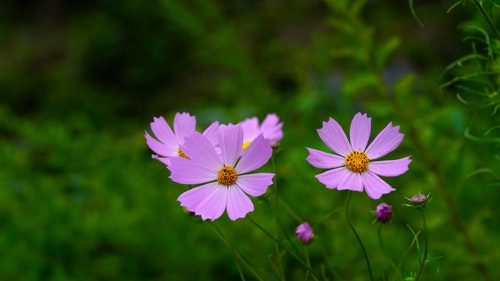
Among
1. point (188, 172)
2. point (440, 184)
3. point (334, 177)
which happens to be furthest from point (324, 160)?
point (440, 184)

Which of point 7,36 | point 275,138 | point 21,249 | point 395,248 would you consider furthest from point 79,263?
point 7,36

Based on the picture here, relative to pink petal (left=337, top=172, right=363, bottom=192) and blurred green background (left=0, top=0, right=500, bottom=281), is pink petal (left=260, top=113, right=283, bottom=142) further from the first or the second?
pink petal (left=337, top=172, right=363, bottom=192)

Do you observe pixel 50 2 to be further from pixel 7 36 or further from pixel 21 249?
pixel 21 249

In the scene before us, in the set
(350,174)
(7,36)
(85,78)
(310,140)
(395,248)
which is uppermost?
(7,36)

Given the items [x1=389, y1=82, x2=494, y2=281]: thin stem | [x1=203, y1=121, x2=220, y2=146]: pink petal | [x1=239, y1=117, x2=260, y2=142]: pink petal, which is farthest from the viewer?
[x1=389, y1=82, x2=494, y2=281]: thin stem

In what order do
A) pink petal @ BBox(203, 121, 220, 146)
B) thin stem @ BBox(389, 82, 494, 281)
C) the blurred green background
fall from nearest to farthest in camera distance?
A: pink petal @ BBox(203, 121, 220, 146) → thin stem @ BBox(389, 82, 494, 281) → the blurred green background

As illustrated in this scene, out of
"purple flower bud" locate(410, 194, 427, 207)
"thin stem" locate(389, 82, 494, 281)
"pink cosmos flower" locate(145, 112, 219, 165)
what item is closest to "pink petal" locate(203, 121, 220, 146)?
"pink cosmos flower" locate(145, 112, 219, 165)

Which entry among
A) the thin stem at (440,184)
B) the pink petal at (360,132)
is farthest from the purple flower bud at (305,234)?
the thin stem at (440,184)
